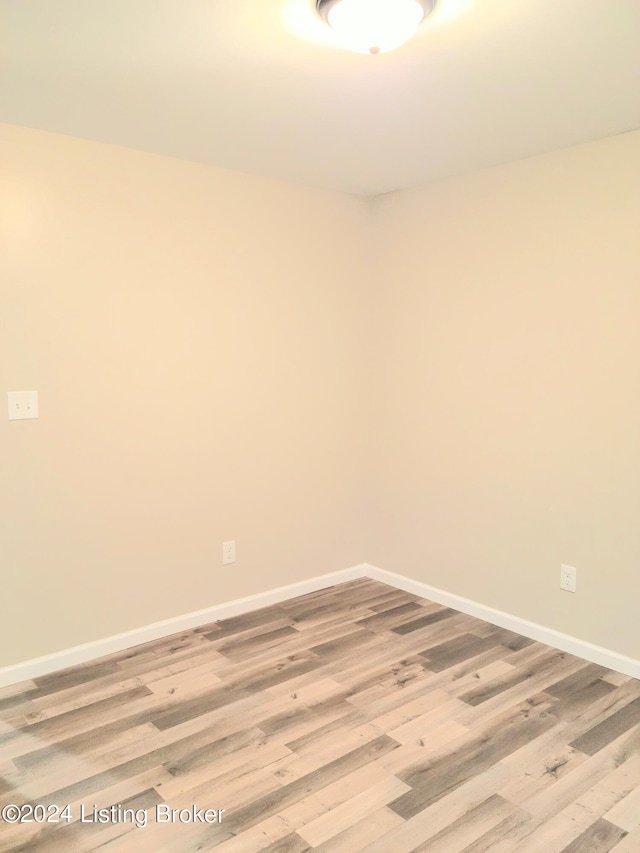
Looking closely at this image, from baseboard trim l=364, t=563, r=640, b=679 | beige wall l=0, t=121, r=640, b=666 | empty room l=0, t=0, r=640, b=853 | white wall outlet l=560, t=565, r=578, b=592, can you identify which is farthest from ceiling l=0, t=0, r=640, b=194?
baseboard trim l=364, t=563, r=640, b=679

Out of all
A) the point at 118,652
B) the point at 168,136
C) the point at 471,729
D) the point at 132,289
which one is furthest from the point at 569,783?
the point at 168,136

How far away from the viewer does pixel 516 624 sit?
3287 mm

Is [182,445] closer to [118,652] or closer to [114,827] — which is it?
[118,652]

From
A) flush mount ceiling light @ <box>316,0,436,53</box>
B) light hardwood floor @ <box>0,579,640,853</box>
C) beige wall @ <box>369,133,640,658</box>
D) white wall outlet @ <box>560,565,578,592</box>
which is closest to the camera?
flush mount ceiling light @ <box>316,0,436,53</box>

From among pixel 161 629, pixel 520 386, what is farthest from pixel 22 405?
pixel 520 386

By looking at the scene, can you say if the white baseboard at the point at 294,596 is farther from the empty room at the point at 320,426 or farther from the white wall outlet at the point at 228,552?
the white wall outlet at the point at 228,552

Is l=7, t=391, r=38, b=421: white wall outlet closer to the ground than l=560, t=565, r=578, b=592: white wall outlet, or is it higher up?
higher up

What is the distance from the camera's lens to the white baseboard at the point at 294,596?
2865 mm

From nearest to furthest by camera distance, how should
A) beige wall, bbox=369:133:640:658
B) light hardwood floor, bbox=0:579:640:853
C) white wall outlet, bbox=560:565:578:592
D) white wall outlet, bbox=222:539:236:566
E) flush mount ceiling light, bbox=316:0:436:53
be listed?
flush mount ceiling light, bbox=316:0:436:53, light hardwood floor, bbox=0:579:640:853, beige wall, bbox=369:133:640:658, white wall outlet, bbox=560:565:578:592, white wall outlet, bbox=222:539:236:566

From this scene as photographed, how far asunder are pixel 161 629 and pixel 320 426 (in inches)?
54.4

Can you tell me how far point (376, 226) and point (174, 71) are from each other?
194 centimetres

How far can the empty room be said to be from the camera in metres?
2.00

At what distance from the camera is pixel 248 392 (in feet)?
11.4

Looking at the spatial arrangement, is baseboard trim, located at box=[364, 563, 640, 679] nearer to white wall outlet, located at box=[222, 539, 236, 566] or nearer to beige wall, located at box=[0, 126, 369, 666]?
beige wall, located at box=[0, 126, 369, 666]
